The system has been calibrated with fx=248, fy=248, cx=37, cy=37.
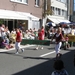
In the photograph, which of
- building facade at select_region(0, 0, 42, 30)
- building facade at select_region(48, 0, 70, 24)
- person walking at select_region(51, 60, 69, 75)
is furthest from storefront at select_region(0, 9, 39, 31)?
person walking at select_region(51, 60, 69, 75)

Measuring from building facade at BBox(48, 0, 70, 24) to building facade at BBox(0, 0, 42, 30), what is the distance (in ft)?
29.7

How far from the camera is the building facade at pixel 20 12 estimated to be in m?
24.5

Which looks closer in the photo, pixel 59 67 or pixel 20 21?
pixel 59 67

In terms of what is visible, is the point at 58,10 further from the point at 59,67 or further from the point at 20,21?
the point at 59,67

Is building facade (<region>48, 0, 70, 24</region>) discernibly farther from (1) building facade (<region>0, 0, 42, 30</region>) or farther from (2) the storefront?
(2) the storefront

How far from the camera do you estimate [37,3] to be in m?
35.0

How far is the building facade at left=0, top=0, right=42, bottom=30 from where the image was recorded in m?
24.5

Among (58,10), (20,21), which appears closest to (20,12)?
(20,21)

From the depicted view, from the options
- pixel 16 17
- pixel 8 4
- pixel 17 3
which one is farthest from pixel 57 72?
pixel 17 3

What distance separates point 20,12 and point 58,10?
2468 cm

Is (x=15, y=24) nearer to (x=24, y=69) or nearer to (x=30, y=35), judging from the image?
(x=30, y=35)

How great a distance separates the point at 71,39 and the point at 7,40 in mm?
5127

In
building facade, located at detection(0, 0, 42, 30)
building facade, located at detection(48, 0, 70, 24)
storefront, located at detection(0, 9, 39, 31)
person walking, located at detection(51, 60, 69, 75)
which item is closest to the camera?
person walking, located at detection(51, 60, 69, 75)

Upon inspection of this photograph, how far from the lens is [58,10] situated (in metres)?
51.9
